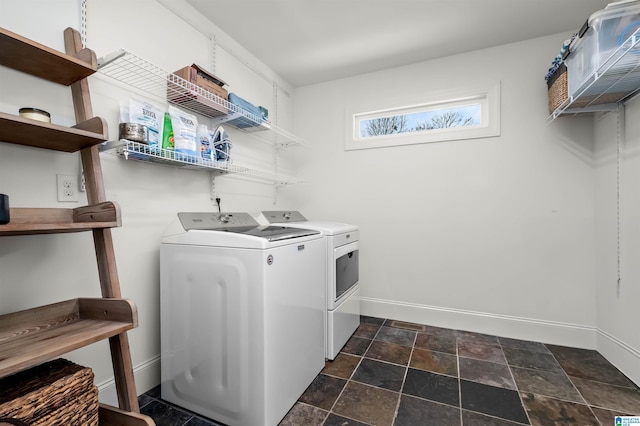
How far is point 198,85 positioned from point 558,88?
2.36 m

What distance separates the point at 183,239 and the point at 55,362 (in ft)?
2.16

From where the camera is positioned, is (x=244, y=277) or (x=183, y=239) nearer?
(x=244, y=277)

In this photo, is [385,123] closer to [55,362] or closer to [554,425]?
[554,425]

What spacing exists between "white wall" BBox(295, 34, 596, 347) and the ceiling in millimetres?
198

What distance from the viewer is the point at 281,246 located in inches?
56.0

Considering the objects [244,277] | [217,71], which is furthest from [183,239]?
[217,71]

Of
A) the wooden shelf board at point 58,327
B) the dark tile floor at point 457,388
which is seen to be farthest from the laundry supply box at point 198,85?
the dark tile floor at point 457,388

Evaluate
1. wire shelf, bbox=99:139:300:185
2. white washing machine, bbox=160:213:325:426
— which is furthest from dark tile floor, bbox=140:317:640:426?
wire shelf, bbox=99:139:300:185

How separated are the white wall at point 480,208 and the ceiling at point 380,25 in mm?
198

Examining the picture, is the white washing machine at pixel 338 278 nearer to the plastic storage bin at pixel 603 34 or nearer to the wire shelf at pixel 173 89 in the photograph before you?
the wire shelf at pixel 173 89

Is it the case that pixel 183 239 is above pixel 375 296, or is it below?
above

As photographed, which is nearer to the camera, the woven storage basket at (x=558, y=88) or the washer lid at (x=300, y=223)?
the woven storage basket at (x=558, y=88)

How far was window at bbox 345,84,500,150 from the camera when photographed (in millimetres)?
2438

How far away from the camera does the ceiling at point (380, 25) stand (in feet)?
6.21
